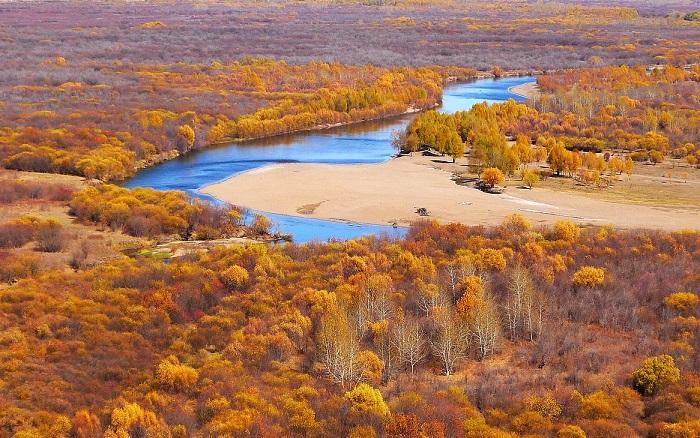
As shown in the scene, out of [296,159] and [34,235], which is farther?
[296,159]

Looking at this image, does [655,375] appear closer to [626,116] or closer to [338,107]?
[626,116]

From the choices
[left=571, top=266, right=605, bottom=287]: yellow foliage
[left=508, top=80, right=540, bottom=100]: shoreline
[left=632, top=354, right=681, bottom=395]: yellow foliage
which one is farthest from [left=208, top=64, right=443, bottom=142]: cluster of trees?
[left=632, top=354, right=681, bottom=395]: yellow foliage

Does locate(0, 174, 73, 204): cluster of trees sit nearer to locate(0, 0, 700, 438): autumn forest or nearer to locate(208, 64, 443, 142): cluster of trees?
locate(0, 0, 700, 438): autumn forest

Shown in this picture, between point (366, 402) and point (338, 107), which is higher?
point (338, 107)

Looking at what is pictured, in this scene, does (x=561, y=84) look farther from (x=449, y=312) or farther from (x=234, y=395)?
(x=234, y=395)

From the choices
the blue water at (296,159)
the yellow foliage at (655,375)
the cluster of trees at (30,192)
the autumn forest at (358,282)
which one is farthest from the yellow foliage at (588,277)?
the cluster of trees at (30,192)

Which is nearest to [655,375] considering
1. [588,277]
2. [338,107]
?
[588,277]
